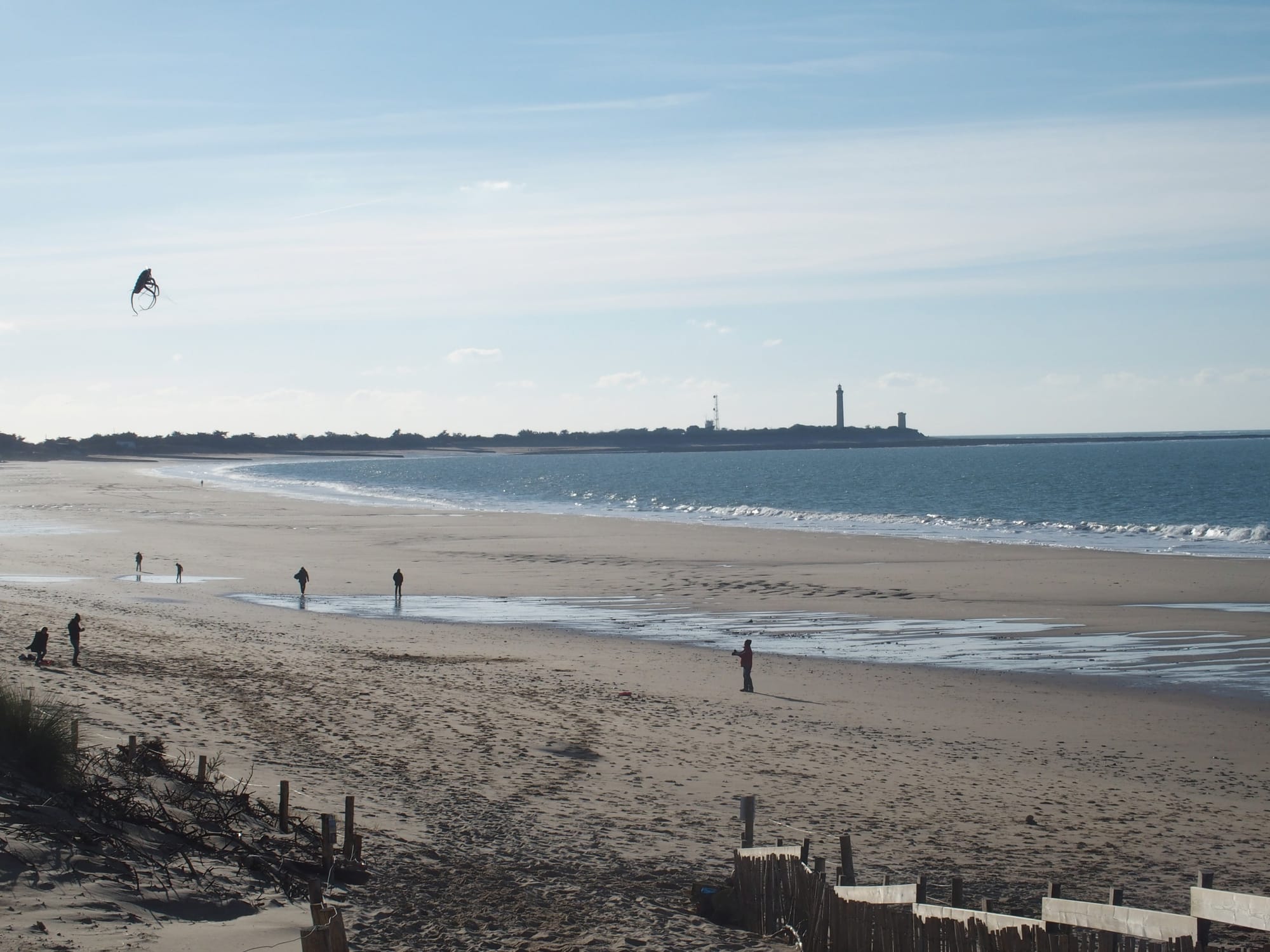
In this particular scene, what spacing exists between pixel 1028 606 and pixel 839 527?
82.4 ft

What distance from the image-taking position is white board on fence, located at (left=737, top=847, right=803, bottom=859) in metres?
8.32

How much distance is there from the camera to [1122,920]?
7039 millimetres

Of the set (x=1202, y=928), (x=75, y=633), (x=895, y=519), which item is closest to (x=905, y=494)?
(x=895, y=519)

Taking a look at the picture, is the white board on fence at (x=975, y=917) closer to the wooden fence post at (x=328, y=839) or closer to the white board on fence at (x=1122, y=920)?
the white board on fence at (x=1122, y=920)

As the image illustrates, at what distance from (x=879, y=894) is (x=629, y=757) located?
5.88 meters

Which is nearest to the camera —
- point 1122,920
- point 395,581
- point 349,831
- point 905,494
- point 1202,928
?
point 1202,928

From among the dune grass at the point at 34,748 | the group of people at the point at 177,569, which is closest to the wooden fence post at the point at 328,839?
the dune grass at the point at 34,748

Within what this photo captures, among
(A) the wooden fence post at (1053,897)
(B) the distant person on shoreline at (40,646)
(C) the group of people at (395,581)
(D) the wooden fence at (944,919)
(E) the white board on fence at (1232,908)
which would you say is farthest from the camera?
(C) the group of people at (395,581)

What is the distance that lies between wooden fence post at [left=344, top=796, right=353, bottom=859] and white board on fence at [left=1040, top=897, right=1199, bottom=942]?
17.2ft

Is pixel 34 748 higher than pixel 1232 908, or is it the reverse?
pixel 34 748

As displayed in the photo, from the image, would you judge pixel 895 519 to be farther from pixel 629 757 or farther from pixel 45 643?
pixel 45 643

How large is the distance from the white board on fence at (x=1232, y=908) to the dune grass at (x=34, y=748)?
26.6 ft

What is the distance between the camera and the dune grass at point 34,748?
28.3 feet

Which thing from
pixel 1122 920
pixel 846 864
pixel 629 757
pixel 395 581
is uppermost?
pixel 1122 920
